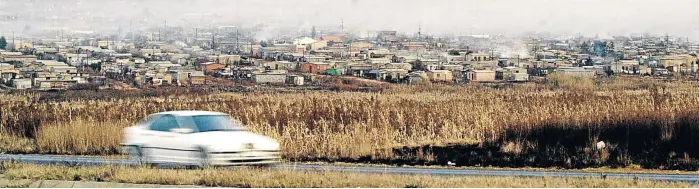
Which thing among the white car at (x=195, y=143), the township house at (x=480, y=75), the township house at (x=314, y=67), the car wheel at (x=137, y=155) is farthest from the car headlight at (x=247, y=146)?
the township house at (x=314, y=67)

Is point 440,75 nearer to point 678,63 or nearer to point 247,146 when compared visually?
point 678,63

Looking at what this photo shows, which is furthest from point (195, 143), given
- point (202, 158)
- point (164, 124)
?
point (164, 124)

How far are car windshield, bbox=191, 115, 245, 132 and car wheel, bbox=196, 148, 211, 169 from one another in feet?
3.29

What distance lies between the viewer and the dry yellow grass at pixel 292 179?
1955 cm

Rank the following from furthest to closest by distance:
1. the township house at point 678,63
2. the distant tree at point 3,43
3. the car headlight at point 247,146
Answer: the distant tree at point 3,43, the township house at point 678,63, the car headlight at point 247,146

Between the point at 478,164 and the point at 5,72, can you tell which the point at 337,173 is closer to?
the point at 478,164

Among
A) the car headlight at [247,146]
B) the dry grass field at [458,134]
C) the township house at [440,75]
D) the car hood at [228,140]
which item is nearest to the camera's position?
the car hood at [228,140]

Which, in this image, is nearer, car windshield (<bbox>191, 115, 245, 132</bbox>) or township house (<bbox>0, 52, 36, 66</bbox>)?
car windshield (<bbox>191, 115, 245, 132</bbox>)

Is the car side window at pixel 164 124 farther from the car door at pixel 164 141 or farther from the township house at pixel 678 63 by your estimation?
the township house at pixel 678 63

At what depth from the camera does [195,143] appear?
23.4 metres

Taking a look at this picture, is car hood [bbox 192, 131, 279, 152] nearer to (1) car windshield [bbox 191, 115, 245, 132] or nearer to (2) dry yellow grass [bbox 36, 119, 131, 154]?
(1) car windshield [bbox 191, 115, 245, 132]

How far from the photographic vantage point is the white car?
76.1ft

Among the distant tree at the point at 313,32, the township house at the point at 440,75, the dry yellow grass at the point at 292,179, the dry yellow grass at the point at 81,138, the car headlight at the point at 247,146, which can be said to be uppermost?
the distant tree at the point at 313,32

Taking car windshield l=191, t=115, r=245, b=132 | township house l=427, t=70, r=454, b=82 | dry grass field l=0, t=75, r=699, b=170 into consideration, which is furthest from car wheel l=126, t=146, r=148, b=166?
township house l=427, t=70, r=454, b=82
